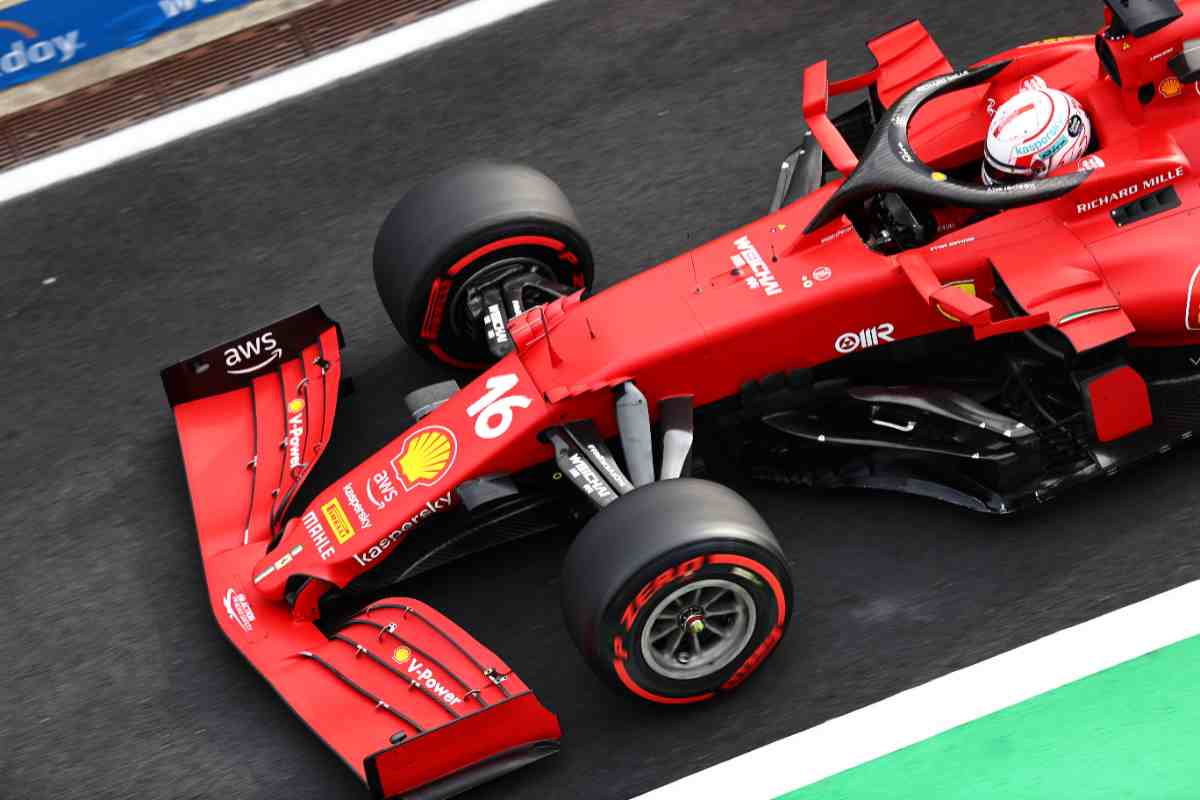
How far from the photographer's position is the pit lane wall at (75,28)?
27.3 ft

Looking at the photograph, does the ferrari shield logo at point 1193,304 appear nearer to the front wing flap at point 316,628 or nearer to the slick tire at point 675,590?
the slick tire at point 675,590

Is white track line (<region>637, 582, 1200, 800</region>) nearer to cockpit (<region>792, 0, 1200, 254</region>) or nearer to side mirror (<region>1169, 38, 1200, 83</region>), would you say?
cockpit (<region>792, 0, 1200, 254</region>)

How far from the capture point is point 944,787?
521 centimetres

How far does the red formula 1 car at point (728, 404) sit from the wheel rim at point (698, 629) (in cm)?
1

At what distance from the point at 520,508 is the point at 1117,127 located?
8.71 feet

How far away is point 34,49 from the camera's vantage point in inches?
331

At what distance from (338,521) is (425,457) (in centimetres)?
41

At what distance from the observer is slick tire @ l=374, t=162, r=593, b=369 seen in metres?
6.14

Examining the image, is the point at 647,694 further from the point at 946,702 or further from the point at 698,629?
the point at 946,702

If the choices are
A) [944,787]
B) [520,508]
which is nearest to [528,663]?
[520,508]

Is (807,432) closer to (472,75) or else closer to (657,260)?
(657,260)

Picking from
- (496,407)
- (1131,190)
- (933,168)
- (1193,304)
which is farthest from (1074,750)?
(496,407)

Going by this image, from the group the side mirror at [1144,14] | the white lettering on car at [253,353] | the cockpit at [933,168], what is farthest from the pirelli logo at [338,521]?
the side mirror at [1144,14]

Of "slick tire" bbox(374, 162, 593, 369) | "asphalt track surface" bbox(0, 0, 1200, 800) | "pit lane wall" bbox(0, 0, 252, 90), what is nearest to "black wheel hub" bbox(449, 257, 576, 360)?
"slick tire" bbox(374, 162, 593, 369)
